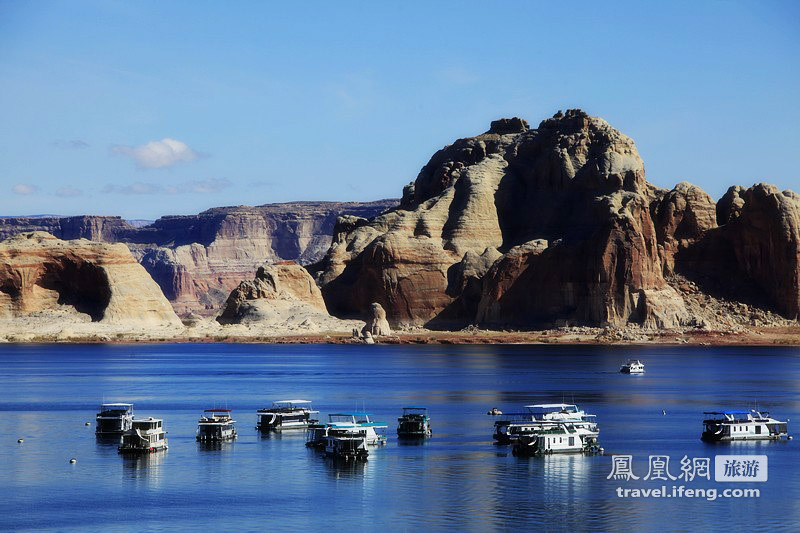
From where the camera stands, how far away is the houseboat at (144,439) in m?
83.6

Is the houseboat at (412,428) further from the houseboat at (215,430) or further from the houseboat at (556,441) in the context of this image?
the houseboat at (215,430)

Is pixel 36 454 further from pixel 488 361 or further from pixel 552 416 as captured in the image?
pixel 488 361

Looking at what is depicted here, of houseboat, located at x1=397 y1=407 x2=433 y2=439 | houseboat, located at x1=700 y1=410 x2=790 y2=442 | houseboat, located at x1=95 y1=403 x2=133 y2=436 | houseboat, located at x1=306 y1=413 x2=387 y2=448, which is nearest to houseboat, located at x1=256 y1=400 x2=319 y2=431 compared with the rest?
houseboat, located at x1=306 y1=413 x2=387 y2=448

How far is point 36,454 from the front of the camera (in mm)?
83125

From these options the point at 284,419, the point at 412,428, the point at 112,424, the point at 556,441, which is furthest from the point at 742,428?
the point at 112,424

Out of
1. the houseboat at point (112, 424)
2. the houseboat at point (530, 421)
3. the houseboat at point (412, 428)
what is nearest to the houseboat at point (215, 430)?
the houseboat at point (112, 424)

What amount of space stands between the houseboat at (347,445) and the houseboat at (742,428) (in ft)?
80.3

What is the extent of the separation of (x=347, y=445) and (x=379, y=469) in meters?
4.95

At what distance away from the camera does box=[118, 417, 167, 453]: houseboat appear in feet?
274

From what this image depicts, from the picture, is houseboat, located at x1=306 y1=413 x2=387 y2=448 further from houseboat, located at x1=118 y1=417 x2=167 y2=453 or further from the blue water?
houseboat, located at x1=118 y1=417 x2=167 y2=453

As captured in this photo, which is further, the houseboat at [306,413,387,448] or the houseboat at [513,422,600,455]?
the houseboat at [306,413,387,448]

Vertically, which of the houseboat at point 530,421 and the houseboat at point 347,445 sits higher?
the houseboat at point 530,421

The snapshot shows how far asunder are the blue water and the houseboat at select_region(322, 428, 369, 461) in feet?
3.79

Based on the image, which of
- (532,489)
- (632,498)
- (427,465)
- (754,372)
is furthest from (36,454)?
(754,372)
